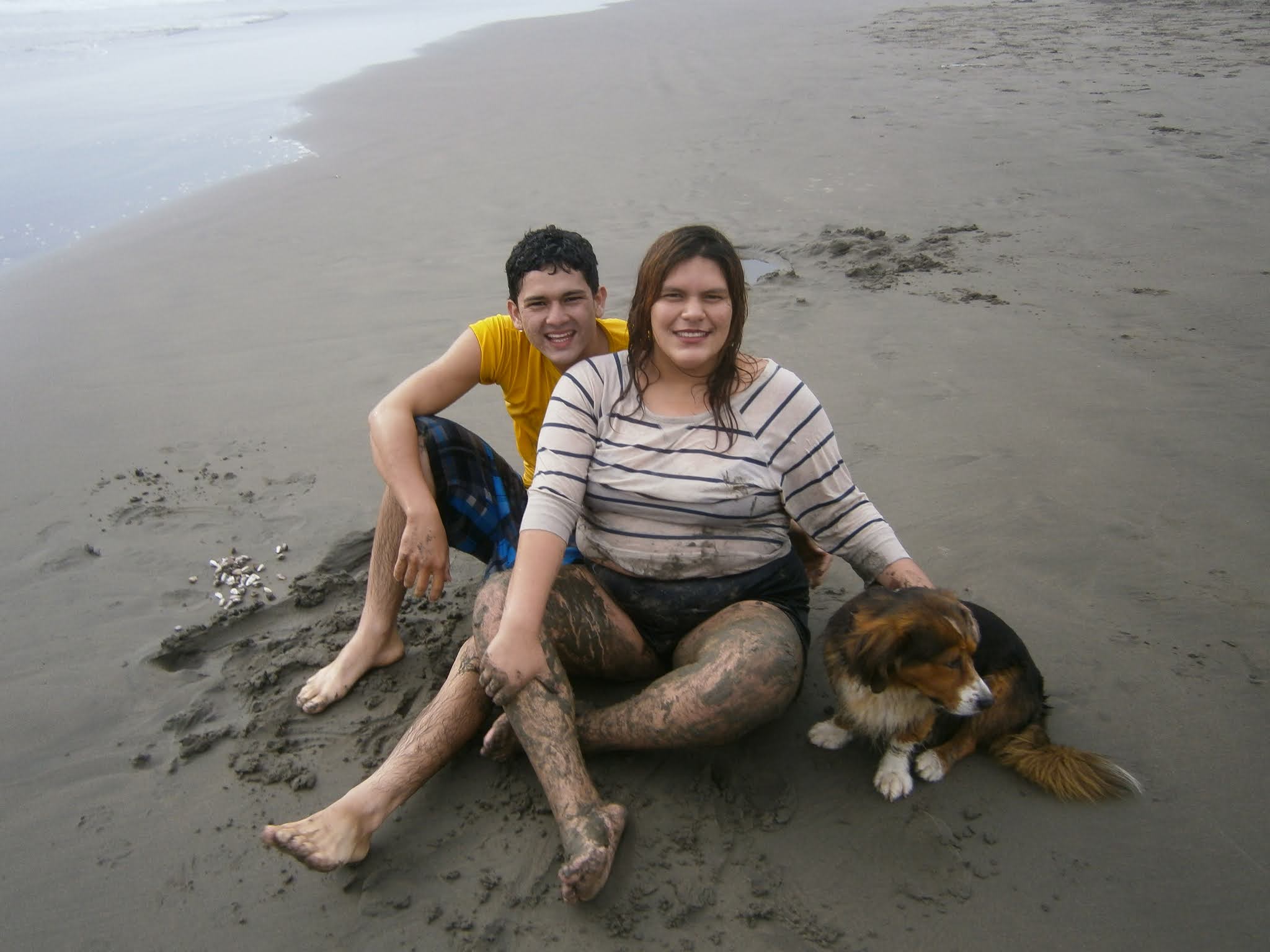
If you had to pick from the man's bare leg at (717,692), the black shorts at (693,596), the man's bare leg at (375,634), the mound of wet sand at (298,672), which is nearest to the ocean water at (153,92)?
the mound of wet sand at (298,672)

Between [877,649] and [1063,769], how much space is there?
0.70 meters

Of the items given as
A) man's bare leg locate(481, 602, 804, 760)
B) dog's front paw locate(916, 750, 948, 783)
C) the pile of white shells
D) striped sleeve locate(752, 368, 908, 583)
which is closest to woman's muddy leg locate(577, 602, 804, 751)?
Answer: man's bare leg locate(481, 602, 804, 760)

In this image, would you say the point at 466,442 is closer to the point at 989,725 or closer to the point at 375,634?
the point at 375,634

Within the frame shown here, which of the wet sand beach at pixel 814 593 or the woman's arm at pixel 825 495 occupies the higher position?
the woman's arm at pixel 825 495

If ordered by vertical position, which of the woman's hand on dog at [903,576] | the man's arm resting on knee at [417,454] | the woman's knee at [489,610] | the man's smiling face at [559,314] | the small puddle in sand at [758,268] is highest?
the man's smiling face at [559,314]

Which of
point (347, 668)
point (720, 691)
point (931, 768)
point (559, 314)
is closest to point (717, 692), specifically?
point (720, 691)

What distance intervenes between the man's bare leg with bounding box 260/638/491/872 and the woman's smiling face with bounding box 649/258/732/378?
1031 millimetres

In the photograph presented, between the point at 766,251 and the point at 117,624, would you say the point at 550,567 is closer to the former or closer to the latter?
the point at 117,624

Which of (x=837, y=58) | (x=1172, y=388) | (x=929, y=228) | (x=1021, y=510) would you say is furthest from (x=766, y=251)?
(x=837, y=58)

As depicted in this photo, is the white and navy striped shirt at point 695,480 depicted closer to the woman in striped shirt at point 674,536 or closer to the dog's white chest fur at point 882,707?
the woman in striped shirt at point 674,536

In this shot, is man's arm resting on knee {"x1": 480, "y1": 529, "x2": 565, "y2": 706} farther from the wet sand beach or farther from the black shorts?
the wet sand beach

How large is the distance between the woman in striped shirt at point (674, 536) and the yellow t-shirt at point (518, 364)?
0.46 metres

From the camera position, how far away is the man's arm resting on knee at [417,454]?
270 centimetres

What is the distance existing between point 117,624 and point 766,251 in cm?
495
